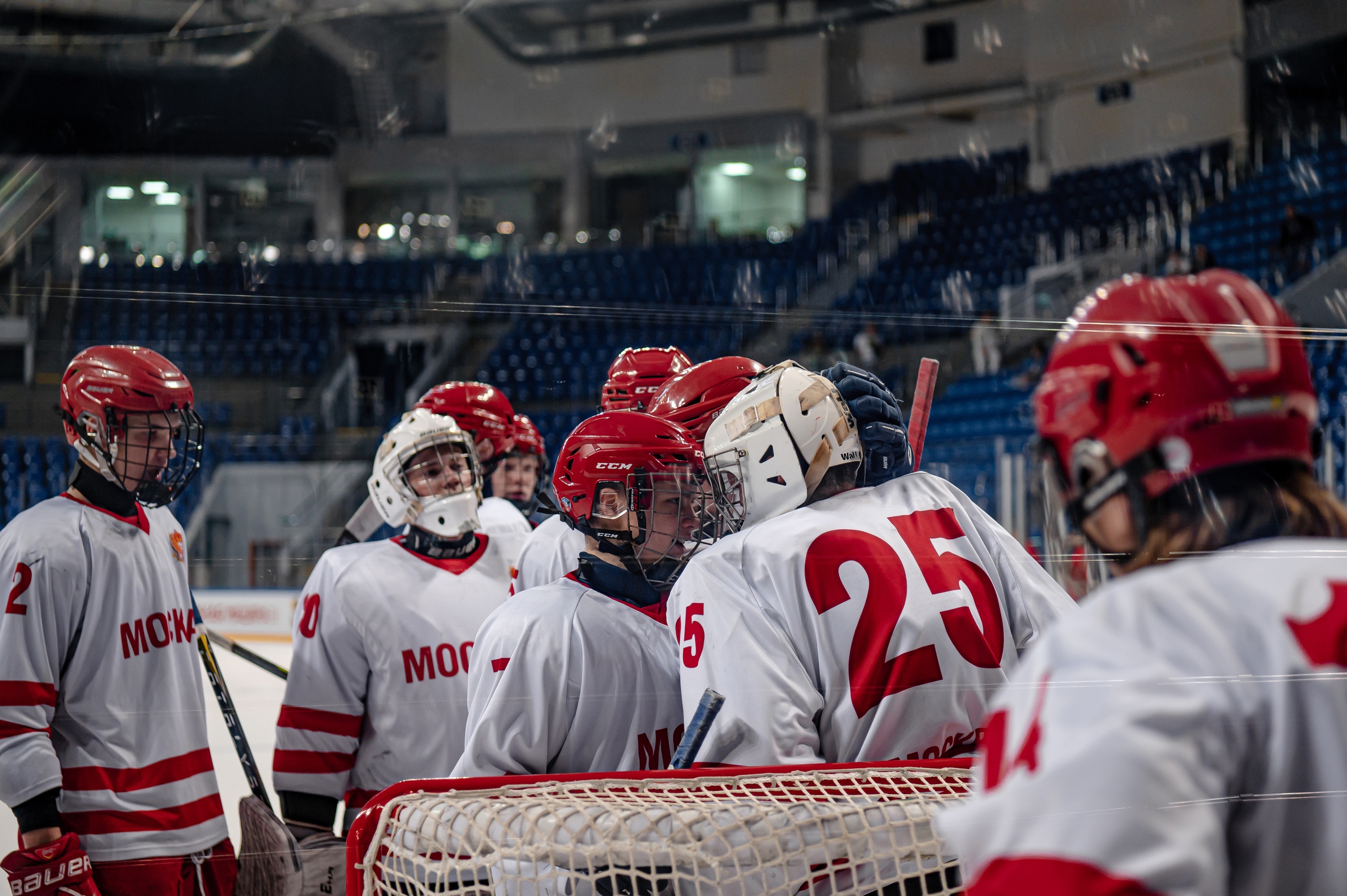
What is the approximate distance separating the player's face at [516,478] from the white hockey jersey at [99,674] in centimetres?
53

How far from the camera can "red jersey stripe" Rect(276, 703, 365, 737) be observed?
145cm

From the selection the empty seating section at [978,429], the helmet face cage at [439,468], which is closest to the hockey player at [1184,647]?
the empty seating section at [978,429]

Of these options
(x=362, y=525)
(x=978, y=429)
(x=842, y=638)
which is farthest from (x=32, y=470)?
(x=978, y=429)

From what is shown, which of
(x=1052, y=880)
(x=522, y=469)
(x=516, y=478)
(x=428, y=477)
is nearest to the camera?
(x=1052, y=880)

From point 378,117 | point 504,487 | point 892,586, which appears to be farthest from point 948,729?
point 504,487

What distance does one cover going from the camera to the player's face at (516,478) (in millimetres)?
1670

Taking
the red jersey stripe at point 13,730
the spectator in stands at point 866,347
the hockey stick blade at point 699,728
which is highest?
the spectator in stands at point 866,347

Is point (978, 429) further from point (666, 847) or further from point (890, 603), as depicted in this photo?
point (666, 847)

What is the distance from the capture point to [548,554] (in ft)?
5.70

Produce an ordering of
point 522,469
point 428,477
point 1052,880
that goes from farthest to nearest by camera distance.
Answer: point 522,469, point 428,477, point 1052,880

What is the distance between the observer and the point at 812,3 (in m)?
1.15

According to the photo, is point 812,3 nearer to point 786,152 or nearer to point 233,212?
point 786,152

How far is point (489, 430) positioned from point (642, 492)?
0.31 m

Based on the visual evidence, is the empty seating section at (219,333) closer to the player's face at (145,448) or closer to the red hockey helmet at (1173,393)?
the player's face at (145,448)
